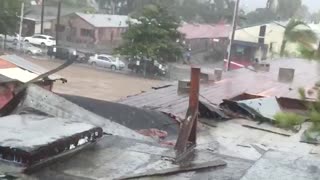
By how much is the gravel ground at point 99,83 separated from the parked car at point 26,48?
1.35m

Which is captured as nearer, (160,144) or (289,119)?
(289,119)

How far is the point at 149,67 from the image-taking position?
2836 cm

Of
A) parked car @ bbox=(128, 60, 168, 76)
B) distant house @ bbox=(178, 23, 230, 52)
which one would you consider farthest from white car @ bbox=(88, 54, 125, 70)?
distant house @ bbox=(178, 23, 230, 52)

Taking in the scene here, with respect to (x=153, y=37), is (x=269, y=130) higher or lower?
lower

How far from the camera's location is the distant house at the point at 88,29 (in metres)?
36.3

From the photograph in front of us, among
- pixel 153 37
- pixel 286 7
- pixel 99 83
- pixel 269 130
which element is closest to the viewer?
pixel 269 130

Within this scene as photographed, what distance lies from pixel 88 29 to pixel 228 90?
26.2 meters

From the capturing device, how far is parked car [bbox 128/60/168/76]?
2791cm

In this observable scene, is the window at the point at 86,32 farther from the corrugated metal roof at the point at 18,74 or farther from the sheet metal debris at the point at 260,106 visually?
the sheet metal debris at the point at 260,106

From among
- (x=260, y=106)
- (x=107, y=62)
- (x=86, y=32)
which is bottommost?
(x=107, y=62)

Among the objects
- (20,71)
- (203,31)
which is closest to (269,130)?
(20,71)

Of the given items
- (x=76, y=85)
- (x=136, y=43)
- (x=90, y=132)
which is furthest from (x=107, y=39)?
(x=90, y=132)

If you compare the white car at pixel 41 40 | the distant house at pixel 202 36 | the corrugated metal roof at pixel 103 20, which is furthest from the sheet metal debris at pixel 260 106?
the distant house at pixel 202 36

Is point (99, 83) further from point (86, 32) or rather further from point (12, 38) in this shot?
point (86, 32)
